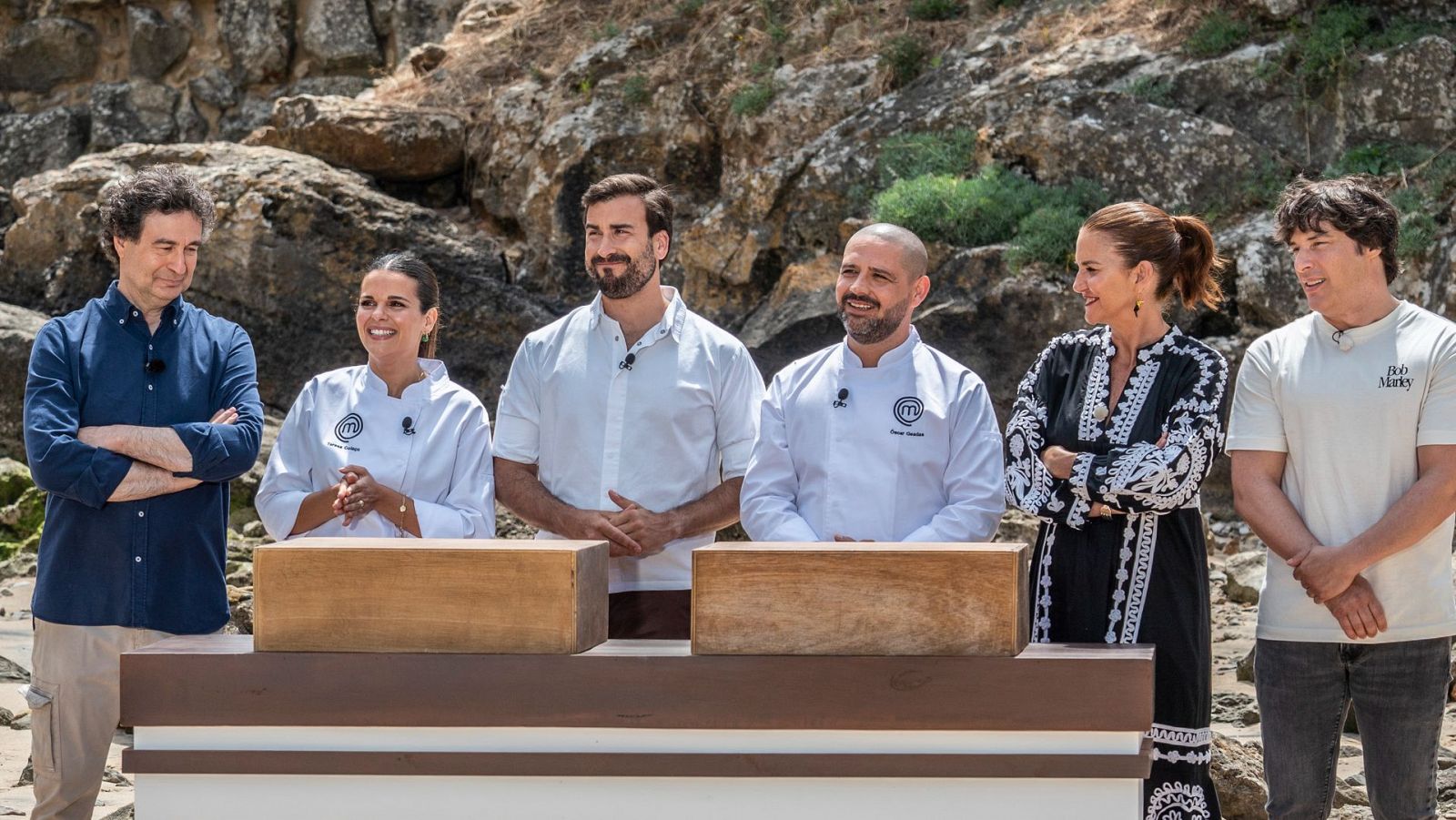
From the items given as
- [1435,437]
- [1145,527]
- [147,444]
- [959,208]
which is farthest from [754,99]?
[1435,437]

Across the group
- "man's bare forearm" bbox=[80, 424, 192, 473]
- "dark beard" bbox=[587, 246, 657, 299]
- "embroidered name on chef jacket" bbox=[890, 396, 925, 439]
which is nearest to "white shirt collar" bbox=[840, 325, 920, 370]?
"embroidered name on chef jacket" bbox=[890, 396, 925, 439]

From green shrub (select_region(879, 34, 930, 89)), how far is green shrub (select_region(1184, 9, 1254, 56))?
1827mm

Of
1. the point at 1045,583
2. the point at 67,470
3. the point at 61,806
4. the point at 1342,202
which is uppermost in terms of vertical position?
the point at 1342,202

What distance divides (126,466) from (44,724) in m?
0.67

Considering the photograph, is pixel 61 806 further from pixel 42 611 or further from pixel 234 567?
pixel 234 567

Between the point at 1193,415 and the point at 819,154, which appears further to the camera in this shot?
the point at 819,154

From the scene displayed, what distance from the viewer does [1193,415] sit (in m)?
3.47

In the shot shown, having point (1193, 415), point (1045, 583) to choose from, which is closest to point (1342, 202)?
point (1193, 415)

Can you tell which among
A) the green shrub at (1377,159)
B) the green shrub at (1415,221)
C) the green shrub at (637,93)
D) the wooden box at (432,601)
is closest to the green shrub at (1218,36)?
the green shrub at (1377,159)

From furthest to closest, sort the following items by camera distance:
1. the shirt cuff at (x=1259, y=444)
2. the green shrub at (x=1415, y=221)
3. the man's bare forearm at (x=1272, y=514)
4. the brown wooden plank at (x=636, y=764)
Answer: the green shrub at (x=1415, y=221) → the shirt cuff at (x=1259, y=444) → the man's bare forearm at (x=1272, y=514) → the brown wooden plank at (x=636, y=764)

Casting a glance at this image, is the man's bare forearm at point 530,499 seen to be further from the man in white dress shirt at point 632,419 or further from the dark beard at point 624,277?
the dark beard at point 624,277

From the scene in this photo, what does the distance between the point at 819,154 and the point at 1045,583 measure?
5.83 m

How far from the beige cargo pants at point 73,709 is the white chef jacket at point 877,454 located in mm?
1619

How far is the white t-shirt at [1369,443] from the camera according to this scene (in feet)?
11.2
